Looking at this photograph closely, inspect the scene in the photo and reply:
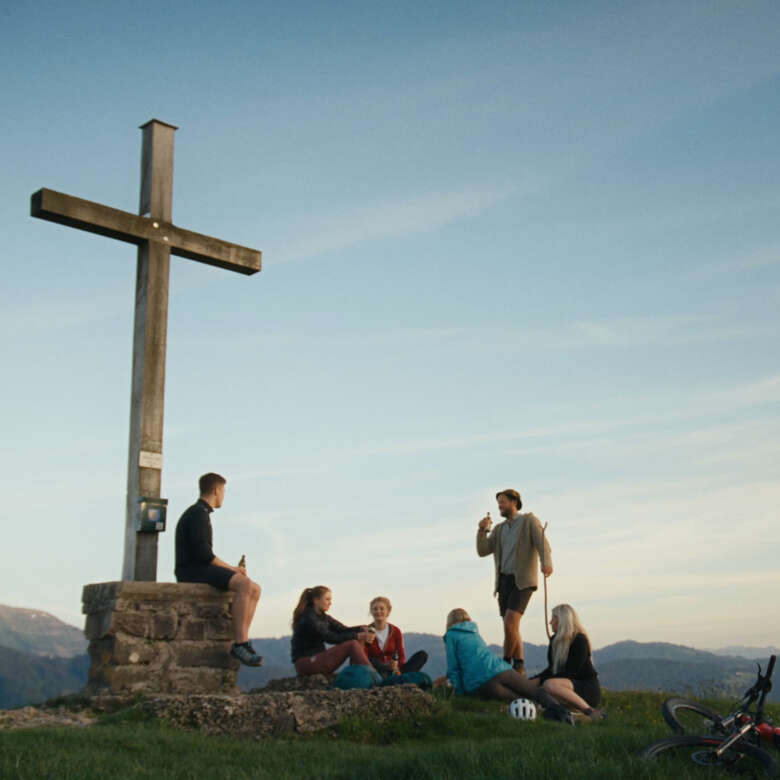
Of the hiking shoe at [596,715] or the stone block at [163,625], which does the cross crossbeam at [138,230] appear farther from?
the hiking shoe at [596,715]

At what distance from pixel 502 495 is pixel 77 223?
563cm

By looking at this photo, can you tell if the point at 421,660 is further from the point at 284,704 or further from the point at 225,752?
the point at 225,752

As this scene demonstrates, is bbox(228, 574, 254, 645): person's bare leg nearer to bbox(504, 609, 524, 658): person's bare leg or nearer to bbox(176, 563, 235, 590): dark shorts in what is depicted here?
bbox(176, 563, 235, 590): dark shorts

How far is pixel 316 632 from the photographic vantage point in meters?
9.50

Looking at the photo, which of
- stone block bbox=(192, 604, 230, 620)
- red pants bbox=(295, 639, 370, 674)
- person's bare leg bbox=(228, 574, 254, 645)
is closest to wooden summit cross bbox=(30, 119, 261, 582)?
stone block bbox=(192, 604, 230, 620)

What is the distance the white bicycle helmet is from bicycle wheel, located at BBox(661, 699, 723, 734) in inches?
59.5

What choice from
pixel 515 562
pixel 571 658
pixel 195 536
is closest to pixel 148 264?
pixel 195 536

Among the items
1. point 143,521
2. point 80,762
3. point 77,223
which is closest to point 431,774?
point 80,762

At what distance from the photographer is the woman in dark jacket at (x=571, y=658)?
929 cm

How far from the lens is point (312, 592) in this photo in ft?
31.8

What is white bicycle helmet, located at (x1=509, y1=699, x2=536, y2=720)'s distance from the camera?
27.8 ft

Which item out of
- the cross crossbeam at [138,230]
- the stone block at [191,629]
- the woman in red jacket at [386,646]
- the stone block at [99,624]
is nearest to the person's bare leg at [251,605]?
the stone block at [191,629]

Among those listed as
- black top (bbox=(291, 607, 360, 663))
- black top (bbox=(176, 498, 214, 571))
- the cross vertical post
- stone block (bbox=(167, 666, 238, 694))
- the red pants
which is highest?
the cross vertical post

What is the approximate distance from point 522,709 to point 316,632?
2226 mm
